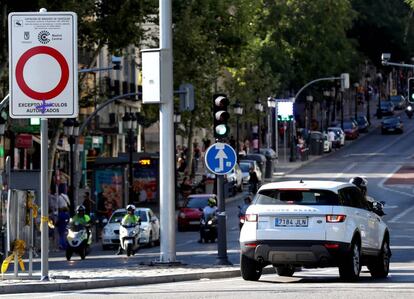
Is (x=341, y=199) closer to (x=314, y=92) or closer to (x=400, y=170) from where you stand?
(x=400, y=170)

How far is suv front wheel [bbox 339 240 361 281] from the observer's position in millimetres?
24500

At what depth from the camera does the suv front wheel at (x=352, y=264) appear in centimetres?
2450

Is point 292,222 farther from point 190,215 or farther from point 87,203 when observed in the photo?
point 190,215

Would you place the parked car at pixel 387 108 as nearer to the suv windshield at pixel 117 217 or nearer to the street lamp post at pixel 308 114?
the street lamp post at pixel 308 114

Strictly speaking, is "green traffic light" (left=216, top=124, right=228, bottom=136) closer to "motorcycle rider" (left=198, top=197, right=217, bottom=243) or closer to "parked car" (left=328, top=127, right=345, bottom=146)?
"motorcycle rider" (left=198, top=197, right=217, bottom=243)

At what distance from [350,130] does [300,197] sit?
8799 cm

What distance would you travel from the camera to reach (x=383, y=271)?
87.2 feet

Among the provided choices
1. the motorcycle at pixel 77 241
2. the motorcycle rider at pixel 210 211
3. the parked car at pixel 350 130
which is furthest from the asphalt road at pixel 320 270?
the parked car at pixel 350 130

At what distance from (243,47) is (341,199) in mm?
48902

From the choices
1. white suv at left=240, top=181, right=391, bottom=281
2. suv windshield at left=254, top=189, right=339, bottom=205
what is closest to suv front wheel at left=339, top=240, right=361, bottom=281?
white suv at left=240, top=181, right=391, bottom=281

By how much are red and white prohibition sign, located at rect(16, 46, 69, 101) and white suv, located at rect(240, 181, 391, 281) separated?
3.80 meters

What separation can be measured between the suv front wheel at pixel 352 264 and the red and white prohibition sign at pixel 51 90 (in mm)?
5476

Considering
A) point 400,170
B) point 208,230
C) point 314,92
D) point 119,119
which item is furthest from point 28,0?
point 314,92

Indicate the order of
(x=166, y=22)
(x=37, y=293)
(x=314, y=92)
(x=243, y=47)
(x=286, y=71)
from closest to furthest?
1. (x=37, y=293)
2. (x=166, y=22)
3. (x=243, y=47)
4. (x=286, y=71)
5. (x=314, y=92)
